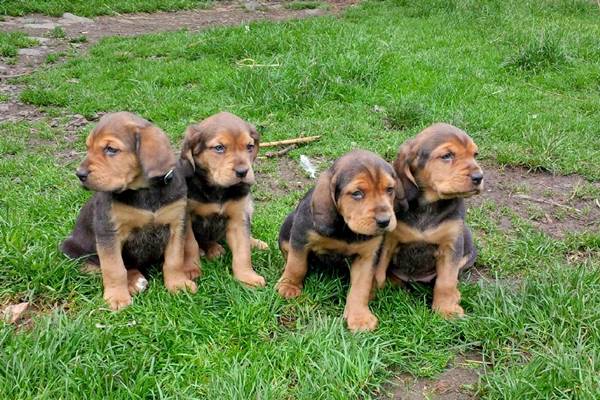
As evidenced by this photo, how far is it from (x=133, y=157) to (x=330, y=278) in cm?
176

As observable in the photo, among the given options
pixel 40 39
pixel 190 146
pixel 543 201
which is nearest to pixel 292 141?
pixel 543 201

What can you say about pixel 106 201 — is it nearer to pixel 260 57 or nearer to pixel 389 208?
pixel 389 208

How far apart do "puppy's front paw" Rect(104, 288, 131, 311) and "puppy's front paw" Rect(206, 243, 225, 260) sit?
98 centimetres

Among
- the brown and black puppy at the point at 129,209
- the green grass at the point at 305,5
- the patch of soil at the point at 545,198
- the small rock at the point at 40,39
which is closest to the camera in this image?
the brown and black puppy at the point at 129,209

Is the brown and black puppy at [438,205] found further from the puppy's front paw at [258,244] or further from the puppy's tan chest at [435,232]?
the puppy's front paw at [258,244]

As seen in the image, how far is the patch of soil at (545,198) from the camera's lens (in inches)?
254

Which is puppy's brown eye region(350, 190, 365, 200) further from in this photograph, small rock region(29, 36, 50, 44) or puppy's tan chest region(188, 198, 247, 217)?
small rock region(29, 36, 50, 44)

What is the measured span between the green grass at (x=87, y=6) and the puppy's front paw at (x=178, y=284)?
12.4m

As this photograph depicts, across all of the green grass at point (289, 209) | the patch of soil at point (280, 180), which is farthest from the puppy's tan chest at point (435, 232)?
the patch of soil at point (280, 180)

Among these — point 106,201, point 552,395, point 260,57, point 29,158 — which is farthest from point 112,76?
point 552,395

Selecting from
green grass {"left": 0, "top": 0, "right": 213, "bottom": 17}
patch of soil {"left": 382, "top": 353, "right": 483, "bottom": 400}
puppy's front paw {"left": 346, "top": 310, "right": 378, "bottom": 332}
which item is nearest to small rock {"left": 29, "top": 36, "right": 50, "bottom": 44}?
green grass {"left": 0, "top": 0, "right": 213, "bottom": 17}

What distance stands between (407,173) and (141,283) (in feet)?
6.96

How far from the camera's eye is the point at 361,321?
462 centimetres

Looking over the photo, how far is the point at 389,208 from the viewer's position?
4.31 metres
